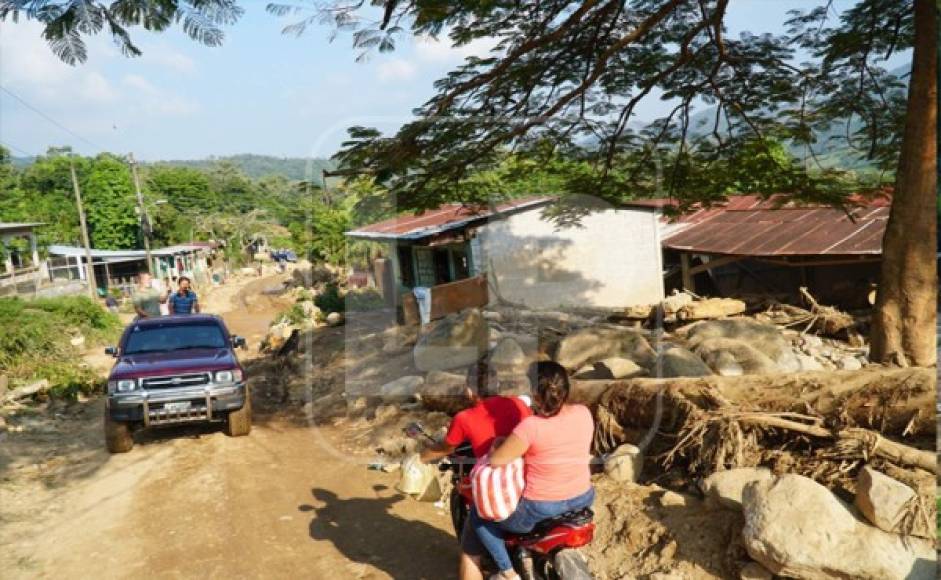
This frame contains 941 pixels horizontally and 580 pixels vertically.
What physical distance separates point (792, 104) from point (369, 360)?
27.5 ft

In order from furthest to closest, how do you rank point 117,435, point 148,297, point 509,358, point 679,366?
point 148,297 → point 509,358 → point 117,435 → point 679,366

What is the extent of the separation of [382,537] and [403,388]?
4.30 metres

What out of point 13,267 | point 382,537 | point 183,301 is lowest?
point 382,537

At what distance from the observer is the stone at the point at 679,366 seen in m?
8.05

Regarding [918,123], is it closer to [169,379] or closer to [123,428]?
[169,379]

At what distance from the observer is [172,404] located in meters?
8.52

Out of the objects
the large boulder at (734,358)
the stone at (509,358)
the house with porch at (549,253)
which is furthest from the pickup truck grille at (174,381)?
the house with porch at (549,253)

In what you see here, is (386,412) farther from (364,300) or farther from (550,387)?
(364,300)

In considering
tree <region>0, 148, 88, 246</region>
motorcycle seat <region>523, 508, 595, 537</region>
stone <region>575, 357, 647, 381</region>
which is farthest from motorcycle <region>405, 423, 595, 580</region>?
tree <region>0, 148, 88, 246</region>

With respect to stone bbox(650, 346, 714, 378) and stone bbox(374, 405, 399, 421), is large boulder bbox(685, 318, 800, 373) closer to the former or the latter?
stone bbox(650, 346, 714, 378)

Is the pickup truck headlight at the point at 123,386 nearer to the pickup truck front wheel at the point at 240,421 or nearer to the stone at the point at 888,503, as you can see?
the pickup truck front wheel at the point at 240,421

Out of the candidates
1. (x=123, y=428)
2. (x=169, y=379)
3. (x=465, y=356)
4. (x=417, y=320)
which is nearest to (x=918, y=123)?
(x=465, y=356)

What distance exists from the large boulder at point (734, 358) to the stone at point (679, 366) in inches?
11.4

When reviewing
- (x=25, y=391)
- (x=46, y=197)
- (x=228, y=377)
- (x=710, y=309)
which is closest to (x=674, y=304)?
(x=710, y=309)
